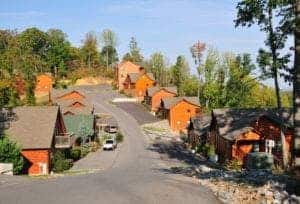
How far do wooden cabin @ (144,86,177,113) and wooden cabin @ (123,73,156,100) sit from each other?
9.90 m

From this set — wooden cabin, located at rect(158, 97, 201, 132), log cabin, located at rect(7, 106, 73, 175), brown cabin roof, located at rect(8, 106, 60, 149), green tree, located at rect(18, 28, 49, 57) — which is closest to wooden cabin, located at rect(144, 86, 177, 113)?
wooden cabin, located at rect(158, 97, 201, 132)

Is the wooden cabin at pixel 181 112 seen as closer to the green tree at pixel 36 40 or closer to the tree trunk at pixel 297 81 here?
the green tree at pixel 36 40

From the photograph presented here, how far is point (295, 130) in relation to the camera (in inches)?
731

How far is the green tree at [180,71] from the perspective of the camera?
137212 mm

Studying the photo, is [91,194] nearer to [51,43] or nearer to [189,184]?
[189,184]

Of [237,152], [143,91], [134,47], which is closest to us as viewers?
[237,152]

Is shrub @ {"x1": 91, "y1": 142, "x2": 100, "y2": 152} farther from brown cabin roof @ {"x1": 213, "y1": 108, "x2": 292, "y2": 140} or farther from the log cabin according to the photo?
brown cabin roof @ {"x1": 213, "y1": 108, "x2": 292, "y2": 140}

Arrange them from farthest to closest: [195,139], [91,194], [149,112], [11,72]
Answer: [149,112]
[11,72]
[195,139]
[91,194]

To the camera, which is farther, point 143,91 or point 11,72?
point 143,91

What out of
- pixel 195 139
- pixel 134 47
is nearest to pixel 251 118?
pixel 195 139

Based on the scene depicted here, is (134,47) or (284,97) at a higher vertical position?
(134,47)

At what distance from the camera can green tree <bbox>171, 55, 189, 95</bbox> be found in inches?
5402

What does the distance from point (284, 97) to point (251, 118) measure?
265ft

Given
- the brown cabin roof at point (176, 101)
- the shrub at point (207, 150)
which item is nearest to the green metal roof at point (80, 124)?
the shrub at point (207, 150)
